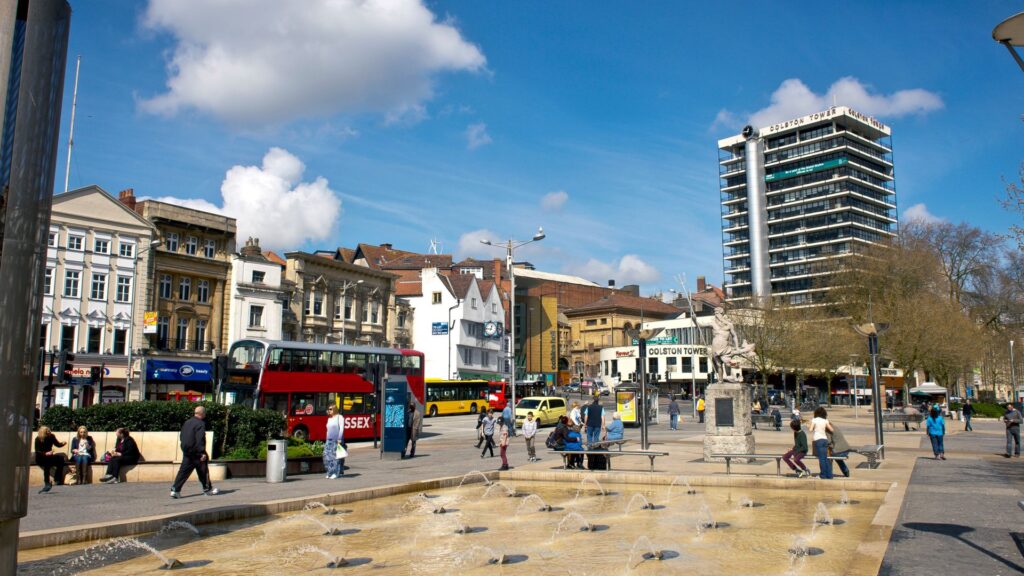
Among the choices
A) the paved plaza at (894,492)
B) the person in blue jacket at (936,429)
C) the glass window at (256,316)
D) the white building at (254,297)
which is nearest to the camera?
the paved plaza at (894,492)

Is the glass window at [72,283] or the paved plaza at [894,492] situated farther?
the glass window at [72,283]

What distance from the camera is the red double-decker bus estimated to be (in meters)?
29.8

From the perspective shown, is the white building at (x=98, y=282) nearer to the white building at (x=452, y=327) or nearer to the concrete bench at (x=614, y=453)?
the white building at (x=452, y=327)

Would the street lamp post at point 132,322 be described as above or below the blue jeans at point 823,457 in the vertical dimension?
above

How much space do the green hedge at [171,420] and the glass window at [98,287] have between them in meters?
30.2

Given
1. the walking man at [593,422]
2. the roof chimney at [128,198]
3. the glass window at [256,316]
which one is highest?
the roof chimney at [128,198]

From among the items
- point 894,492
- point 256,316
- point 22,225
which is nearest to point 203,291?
point 256,316

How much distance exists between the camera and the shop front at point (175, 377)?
4775 cm

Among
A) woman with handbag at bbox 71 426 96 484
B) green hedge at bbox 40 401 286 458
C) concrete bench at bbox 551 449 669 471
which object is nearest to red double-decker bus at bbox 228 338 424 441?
green hedge at bbox 40 401 286 458

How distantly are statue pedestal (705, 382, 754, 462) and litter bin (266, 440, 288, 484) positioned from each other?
10.3 meters

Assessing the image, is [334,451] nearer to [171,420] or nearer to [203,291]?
[171,420]

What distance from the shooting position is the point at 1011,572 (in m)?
7.60

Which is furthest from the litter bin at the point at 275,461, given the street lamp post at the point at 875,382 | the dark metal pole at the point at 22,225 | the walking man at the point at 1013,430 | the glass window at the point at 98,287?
the glass window at the point at 98,287

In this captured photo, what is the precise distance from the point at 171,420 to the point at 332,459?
474 cm
